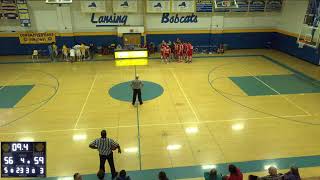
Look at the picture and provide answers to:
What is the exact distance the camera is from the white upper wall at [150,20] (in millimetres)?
20156

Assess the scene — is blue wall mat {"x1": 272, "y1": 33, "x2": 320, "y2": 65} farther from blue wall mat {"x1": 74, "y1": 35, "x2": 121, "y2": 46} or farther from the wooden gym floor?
blue wall mat {"x1": 74, "y1": 35, "x2": 121, "y2": 46}

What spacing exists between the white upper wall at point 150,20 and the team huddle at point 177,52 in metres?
3.12

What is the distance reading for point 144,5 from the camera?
20.8 metres

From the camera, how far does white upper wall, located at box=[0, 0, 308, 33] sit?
794 inches

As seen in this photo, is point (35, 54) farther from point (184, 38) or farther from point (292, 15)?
point (292, 15)

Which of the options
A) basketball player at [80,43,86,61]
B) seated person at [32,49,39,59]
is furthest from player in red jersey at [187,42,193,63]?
seated person at [32,49,39,59]

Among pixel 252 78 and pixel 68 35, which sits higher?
Answer: pixel 68 35

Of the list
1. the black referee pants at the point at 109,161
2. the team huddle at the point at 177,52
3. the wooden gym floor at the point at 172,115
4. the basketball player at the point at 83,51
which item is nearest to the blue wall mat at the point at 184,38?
the team huddle at the point at 177,52

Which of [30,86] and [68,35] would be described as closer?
[30,86]

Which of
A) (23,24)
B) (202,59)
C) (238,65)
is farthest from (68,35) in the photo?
(238,65)

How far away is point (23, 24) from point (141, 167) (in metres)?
16.8

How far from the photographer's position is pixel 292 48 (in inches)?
798

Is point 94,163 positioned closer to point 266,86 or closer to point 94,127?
point 94,127

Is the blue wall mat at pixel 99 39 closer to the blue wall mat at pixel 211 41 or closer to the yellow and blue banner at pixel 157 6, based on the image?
the blue wall mat at pixel 211 41
